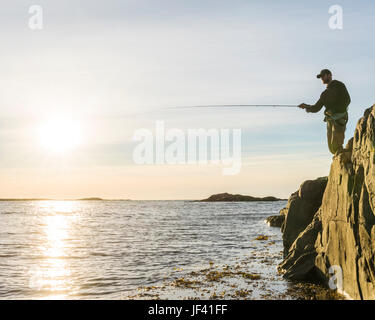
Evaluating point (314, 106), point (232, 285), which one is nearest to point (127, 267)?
point (232, 285)

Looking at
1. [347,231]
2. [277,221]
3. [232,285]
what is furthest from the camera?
[277,221]

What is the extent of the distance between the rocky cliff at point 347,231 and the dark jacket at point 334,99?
123 cm

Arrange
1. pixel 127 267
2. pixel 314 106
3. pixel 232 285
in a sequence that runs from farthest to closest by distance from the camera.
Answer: pixel 127 267 < pixel 232 285 < pixel 314 106

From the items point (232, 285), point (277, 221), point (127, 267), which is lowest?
point (277, 221)

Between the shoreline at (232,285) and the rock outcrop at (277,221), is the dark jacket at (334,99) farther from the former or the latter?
the rock outcrop at (277,221)

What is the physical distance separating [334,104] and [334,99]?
0.17 metres

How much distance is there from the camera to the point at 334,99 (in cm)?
1403

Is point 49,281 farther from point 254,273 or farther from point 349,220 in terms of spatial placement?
point 349,220

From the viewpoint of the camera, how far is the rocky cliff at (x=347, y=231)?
1133 cm

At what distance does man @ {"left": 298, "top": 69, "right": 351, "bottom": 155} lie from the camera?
46.0 feet

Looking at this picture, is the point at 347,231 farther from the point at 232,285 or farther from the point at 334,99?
the point at 232,285

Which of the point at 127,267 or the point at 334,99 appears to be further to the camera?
the point at 127,267

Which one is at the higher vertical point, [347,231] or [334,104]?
[334,104]

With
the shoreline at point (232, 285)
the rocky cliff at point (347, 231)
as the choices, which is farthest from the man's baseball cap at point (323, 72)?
the shoreline at point (232, 285)
